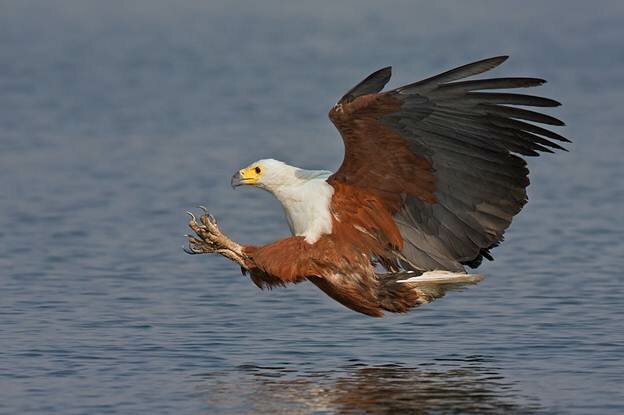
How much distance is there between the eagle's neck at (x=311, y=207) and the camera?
9797 mm

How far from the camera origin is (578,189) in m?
16.1

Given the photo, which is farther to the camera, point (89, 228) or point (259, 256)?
point (89, 228)

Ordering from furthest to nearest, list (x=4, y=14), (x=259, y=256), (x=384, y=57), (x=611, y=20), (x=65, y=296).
A: (x=4, y=14) < (x=611, y=20) < (x=384, y=57) < (x=65, y=296) < (x=259, y=256)

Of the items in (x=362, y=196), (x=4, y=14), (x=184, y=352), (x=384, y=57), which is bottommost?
(x=184, y=352)

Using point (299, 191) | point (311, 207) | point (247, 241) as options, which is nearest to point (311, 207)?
point (311, 207)

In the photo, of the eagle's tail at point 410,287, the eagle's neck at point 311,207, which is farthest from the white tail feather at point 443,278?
the eagle's neck at point 311,207

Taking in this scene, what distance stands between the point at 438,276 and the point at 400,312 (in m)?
0.38

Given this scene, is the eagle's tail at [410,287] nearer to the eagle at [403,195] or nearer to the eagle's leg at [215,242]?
the eagle at [403,195]

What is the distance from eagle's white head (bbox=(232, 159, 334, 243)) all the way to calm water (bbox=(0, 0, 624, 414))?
852 mm

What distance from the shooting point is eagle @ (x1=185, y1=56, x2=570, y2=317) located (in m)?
9.42

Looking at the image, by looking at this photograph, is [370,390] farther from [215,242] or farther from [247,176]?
[247,176]

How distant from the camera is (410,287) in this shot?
9.98 m

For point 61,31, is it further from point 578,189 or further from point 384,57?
point 578,189

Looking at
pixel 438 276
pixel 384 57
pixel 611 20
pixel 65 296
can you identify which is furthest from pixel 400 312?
pixel 611 20
